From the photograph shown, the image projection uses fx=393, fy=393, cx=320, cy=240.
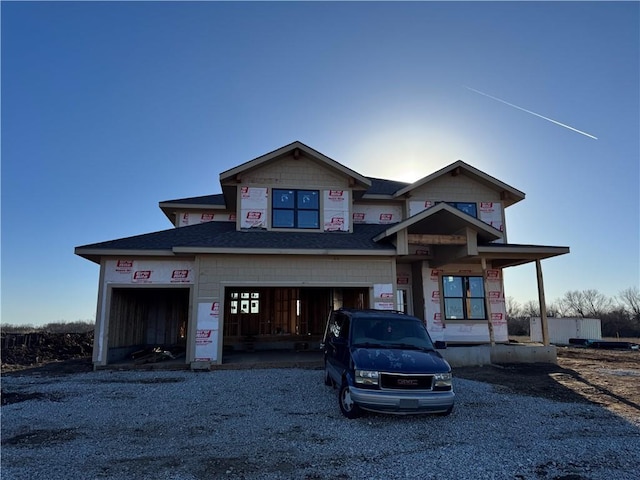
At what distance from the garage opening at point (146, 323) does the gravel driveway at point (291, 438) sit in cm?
481

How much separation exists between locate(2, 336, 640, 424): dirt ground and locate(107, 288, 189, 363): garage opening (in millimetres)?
1403

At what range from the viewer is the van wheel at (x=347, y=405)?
272 inches

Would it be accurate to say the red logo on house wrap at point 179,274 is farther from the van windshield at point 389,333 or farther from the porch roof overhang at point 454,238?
the van windshield at point 389,333

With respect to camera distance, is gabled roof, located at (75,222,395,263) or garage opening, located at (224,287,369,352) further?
garage opening, located at (224,287,369,352)

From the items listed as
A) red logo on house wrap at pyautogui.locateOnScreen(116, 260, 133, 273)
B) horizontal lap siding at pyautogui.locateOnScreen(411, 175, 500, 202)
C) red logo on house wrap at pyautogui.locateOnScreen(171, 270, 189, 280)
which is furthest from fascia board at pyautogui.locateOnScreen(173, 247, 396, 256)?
horizontal lap siding at pyautogui.locateOnScreen(411, 175, 500, 202)

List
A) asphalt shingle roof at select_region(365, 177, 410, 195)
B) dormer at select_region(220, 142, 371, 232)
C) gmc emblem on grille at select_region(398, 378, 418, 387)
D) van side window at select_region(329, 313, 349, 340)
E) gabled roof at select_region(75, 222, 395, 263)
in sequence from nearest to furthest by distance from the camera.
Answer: gmc emblem on grille at select_region(398, 378, 418, 387) → van side window at select_region(329, 313, 349, 340) → gabled roof at select_region(75, 222, 395, 263) → dormer at select_region(220, 142, 371, 232) → asphalt shingle roof at select_region(365, 177, 410, 195)

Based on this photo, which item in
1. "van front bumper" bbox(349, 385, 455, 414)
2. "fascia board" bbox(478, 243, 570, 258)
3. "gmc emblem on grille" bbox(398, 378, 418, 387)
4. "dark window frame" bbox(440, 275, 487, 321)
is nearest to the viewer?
"van front bumper" bbox(349, 385, 455, 414)

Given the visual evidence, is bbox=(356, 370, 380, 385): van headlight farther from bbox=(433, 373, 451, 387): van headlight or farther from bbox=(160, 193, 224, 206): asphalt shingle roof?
bbox=(160, 193, 224, 206): asphalt shingle roof

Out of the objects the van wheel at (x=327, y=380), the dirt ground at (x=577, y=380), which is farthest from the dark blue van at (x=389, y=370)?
the dirt ground at (x=577, y=380)

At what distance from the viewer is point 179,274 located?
13.8 meters

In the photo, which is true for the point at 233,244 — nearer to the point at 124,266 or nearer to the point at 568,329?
the point at 124,266

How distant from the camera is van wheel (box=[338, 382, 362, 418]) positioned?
6.90 metres

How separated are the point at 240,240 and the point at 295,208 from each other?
311cm

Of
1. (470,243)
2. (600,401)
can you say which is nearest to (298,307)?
(470,243)
